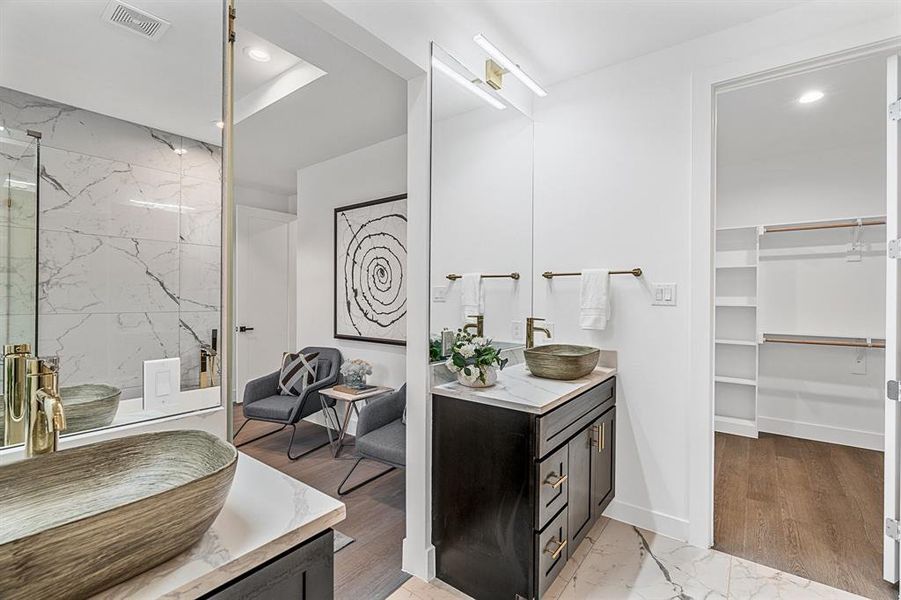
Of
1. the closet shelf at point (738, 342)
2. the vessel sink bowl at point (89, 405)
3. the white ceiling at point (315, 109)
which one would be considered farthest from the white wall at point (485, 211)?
the closet shelf at point (738, 342)

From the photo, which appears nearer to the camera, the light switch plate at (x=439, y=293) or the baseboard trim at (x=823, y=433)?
the light switch plate at (x=439, y=293)

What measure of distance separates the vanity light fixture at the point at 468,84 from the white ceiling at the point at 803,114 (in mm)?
1320

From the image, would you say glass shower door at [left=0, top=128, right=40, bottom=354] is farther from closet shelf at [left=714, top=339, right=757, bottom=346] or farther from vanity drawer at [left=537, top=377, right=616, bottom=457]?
closet shelf at [left=714, top=339, right=757, bottom=346]

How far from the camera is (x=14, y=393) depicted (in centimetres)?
89

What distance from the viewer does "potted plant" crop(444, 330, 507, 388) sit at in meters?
1.97

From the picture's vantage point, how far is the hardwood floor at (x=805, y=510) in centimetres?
201

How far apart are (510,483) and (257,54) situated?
2.62 m

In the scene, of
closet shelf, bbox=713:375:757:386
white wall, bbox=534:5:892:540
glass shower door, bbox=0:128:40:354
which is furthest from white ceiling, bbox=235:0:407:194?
closet shelf, bbox=713:375:757:386

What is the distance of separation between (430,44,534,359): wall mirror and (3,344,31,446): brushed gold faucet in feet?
4.60

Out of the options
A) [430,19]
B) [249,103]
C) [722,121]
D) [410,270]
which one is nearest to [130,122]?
[410,270]

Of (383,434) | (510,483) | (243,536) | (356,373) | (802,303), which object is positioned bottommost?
(383,434)

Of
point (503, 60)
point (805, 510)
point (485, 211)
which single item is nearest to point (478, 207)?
point (485, 211)

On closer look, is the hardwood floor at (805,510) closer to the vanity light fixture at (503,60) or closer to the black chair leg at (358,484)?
the black chair leg at (358,484)

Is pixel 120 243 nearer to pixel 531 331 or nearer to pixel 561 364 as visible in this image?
pixel 561 364
